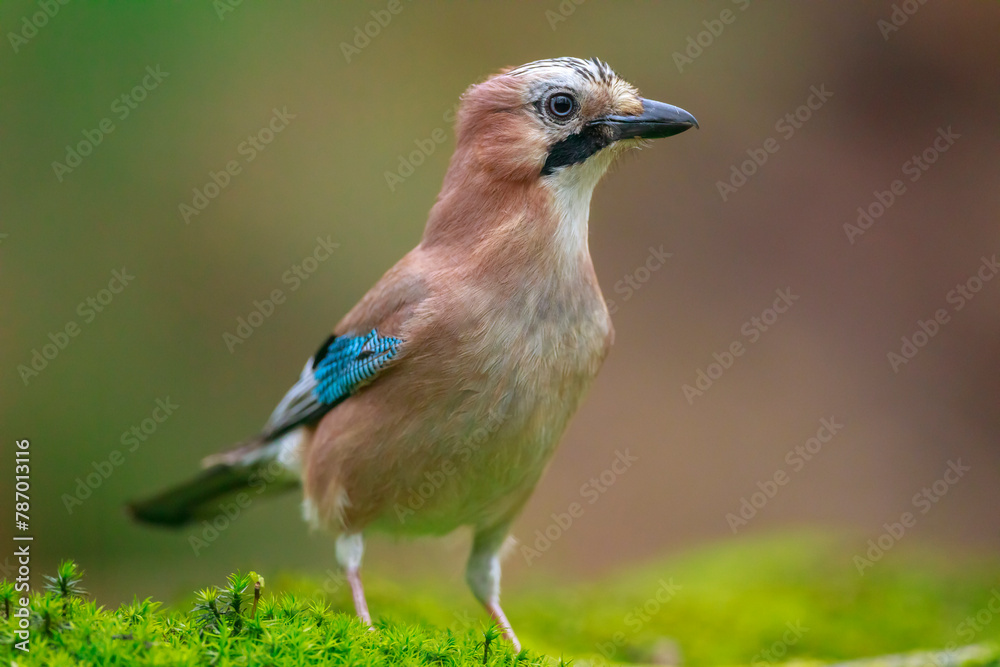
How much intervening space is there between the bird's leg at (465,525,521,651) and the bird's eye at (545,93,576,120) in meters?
2.44

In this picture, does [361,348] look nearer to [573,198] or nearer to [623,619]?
[573,198]

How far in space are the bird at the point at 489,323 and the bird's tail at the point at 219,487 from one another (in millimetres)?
1148

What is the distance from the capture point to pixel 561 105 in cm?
463

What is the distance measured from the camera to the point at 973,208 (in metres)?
10.3

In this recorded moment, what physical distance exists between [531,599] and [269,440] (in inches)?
98.6

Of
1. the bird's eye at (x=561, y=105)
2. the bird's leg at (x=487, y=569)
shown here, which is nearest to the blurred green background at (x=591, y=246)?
the bird's leg at (x=487, y=569)

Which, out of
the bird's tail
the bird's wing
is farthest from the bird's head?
the bird's tail

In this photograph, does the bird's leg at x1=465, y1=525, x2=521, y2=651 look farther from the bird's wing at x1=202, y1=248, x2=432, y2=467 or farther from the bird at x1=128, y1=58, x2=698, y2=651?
the bird's wing at x1=202, y1=248, x2=432, y2=467

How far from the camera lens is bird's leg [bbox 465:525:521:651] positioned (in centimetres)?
536

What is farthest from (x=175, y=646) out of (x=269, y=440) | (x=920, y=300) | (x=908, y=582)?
(x=920, y=300)

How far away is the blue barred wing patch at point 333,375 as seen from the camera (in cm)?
478

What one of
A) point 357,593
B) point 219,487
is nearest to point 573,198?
point 357,593

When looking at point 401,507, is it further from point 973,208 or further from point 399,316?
point 973,208

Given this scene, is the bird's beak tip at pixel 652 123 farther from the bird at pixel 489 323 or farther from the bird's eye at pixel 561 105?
the bird's eye at pixel 561 105
